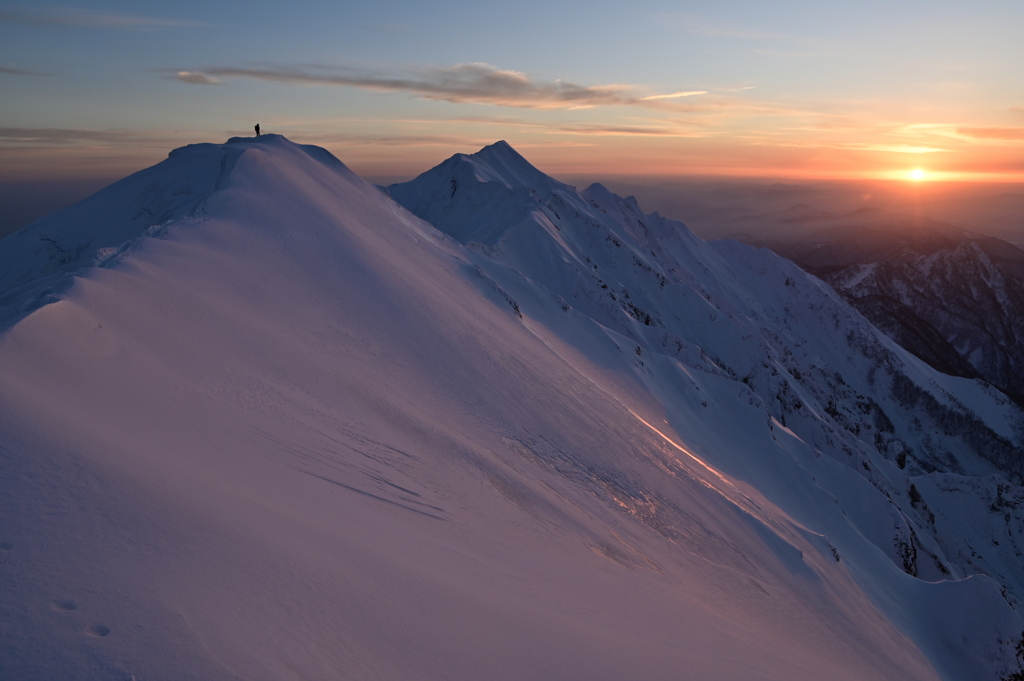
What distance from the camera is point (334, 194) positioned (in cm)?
3831

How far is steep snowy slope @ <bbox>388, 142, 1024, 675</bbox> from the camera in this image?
45375 millimetres

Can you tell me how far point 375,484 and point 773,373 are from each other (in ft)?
241

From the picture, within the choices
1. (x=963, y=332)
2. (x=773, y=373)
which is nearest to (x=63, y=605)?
(x=773, y=373)

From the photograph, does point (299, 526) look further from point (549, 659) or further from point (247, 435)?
point (549, 659)

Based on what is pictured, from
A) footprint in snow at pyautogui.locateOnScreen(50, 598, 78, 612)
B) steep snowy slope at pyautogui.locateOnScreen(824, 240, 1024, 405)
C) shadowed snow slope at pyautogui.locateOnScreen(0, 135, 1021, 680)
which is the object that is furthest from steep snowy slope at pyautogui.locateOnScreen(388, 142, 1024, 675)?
steep snowy slope at pyautogui.locateOnScreen(824, 240, 1024, 405)

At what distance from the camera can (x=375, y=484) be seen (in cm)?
1370

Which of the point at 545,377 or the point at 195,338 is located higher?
the point at 195,338

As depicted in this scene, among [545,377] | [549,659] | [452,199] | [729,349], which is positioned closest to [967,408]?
[729,349]

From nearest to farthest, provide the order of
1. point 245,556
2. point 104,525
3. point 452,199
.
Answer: point 104,525, point 245,556, point 452,199

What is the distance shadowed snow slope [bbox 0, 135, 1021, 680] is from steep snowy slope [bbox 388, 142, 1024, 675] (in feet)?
2.64

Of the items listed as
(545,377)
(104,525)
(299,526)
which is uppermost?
(104,525)

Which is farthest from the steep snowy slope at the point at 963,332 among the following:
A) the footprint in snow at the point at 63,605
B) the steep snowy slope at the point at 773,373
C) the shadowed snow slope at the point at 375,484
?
the footprint in snow at the point at 63,605

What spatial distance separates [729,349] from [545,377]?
59912mm

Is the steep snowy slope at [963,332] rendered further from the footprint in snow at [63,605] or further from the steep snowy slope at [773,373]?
the footprint in snow at [63,605]
